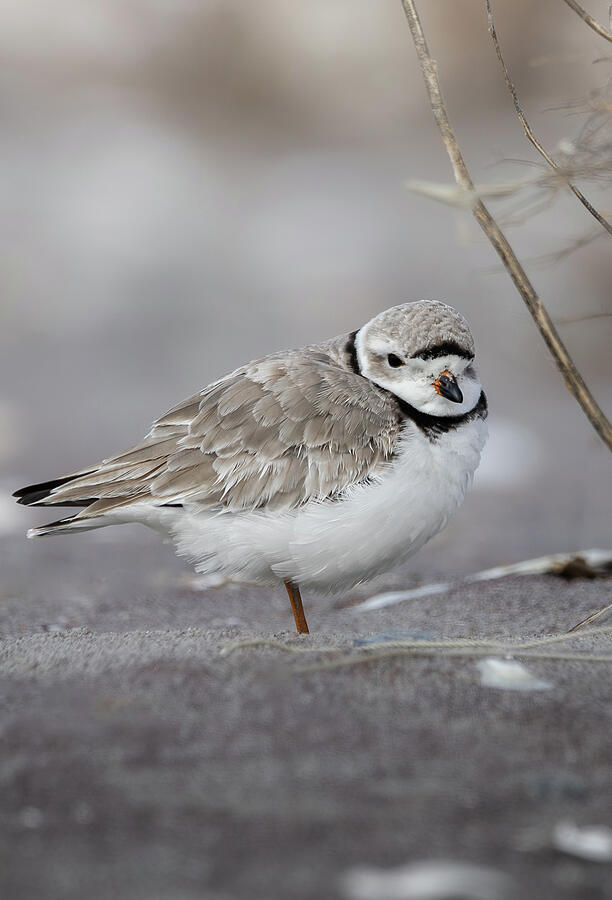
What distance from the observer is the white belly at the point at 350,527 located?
9.33 feet

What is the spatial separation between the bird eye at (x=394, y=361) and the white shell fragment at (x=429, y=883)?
1874 mm

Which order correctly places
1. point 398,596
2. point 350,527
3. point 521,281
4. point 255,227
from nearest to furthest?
point 521,281, point 350,527, point 398,596, point 255,227

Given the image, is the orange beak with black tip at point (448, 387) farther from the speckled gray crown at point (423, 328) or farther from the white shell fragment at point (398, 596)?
the white shell fragment at point (398, 596)

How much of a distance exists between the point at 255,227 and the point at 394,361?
24.2 feet

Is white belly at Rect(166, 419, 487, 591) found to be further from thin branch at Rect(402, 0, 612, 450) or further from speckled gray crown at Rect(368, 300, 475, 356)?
thin branch at Rect(402, 0, 612, 450)

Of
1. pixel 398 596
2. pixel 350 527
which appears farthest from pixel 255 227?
pixel 350 527

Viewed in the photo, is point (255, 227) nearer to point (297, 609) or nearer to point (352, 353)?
point (352, 353)

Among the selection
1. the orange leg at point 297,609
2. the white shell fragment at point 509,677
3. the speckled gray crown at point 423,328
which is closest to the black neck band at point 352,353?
the speckled gray crown at point 423,328

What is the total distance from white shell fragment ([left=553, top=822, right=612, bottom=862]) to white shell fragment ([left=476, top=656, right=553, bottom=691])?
1.71 feet

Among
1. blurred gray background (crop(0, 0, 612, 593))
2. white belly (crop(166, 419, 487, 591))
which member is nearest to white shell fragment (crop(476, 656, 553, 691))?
white belly (crop(166, 419, 487, 591))

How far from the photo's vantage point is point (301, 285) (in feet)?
30.6

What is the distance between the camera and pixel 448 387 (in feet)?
9.77

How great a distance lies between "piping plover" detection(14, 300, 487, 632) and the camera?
2875 millimetres

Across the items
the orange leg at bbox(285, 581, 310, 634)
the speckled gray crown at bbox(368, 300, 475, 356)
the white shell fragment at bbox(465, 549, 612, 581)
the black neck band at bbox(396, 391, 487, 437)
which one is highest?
the speckled gray crown at bbox(368, 300, 475, 356)
